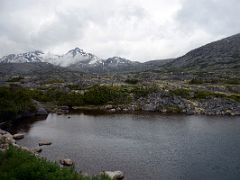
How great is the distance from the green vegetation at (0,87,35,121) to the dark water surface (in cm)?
788

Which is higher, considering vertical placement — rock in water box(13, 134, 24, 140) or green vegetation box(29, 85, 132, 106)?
green vegetation box(29, 85, 132, 106)

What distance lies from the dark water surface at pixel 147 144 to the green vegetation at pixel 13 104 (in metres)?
7.88

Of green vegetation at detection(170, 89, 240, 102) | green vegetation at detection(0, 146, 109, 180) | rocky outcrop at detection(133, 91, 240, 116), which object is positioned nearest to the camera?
green vegetation at detection(0, 146, 109, 180)

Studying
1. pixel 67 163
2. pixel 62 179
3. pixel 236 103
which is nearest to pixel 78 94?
pixel 236 103

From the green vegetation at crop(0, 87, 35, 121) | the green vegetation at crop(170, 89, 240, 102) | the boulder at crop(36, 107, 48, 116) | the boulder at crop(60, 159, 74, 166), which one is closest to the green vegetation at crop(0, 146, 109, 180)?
the boulder at crop(60, 159, 74, 166)

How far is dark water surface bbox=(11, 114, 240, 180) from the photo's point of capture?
6309cm

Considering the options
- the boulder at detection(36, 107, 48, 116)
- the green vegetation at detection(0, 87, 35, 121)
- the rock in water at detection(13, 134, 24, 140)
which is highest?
the green vegetation at detection(0, 87, 35, 121)

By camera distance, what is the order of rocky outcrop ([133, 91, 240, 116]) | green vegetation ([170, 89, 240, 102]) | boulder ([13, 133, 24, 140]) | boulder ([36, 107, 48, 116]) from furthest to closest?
1. green vegetation ([170, 89, 240, 102])
2. boulder ([36, 107, 48, 116])
3. rocky outcrop ([133, 91, 240, 116])
4. boulder ([13, 133, 24, 140])

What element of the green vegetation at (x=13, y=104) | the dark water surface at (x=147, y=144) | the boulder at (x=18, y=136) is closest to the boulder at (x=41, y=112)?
the green vegetation at (x=13, y=104)

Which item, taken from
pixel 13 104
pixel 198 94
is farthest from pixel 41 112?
pixel 198 94

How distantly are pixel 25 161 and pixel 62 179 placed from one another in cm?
867

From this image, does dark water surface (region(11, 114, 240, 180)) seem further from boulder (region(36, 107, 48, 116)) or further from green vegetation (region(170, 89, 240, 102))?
green vegetation (region(170, 89, 240, 102))

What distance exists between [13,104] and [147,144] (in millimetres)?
55537

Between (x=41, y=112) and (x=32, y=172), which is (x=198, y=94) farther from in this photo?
(x=32, y=172)
